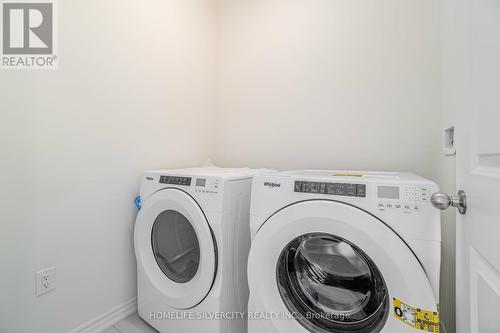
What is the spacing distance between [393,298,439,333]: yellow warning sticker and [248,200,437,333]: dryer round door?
0.01m

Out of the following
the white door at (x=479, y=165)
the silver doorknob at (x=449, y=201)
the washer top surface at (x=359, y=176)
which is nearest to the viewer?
the white door at (x=479, y=165)

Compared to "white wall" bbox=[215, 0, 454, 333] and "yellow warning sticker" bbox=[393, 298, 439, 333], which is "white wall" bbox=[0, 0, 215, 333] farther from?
"yellow warning sticker" bbox=[393, 298, 439, 333]

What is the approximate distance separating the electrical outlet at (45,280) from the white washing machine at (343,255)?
897mm

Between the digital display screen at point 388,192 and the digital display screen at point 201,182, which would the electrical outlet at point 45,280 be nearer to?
the digital display screen at point 201,182

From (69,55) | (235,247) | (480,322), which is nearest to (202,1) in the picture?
(69,55)

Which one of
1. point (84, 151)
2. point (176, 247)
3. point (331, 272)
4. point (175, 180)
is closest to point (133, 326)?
point (176, 247)

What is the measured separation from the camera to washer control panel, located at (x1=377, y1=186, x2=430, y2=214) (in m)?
0.69

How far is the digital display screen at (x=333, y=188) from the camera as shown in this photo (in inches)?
30.4

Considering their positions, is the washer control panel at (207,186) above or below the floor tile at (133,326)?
above

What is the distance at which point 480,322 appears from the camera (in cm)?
49

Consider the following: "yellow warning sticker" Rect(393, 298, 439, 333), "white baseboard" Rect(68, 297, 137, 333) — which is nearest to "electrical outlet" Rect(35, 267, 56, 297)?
"white baseboard" Rect(68, 297, 137, 333)

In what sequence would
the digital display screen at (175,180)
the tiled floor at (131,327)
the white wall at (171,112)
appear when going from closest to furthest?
the white wall at (171,112)
the digital display screen at (175,180)
the tiled floor at (131,327)

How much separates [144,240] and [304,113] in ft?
4.06

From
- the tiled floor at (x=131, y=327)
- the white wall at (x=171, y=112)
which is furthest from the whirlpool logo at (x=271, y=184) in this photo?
the tiled floor at (x=131, y=327)
